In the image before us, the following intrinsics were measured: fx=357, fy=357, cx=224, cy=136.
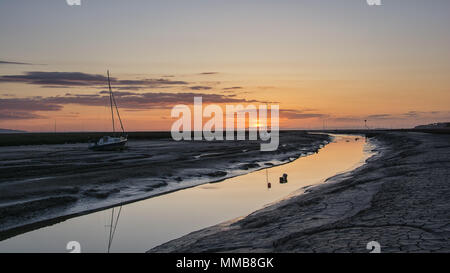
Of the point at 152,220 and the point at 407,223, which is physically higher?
the point at 407,223

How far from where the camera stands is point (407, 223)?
31.1 ft

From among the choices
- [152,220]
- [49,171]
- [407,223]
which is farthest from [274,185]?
[49,171]

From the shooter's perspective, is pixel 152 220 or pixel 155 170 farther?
pixel 155 170

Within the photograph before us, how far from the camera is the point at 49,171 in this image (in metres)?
28.8

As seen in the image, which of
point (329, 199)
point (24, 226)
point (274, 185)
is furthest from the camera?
point (274, 185)
